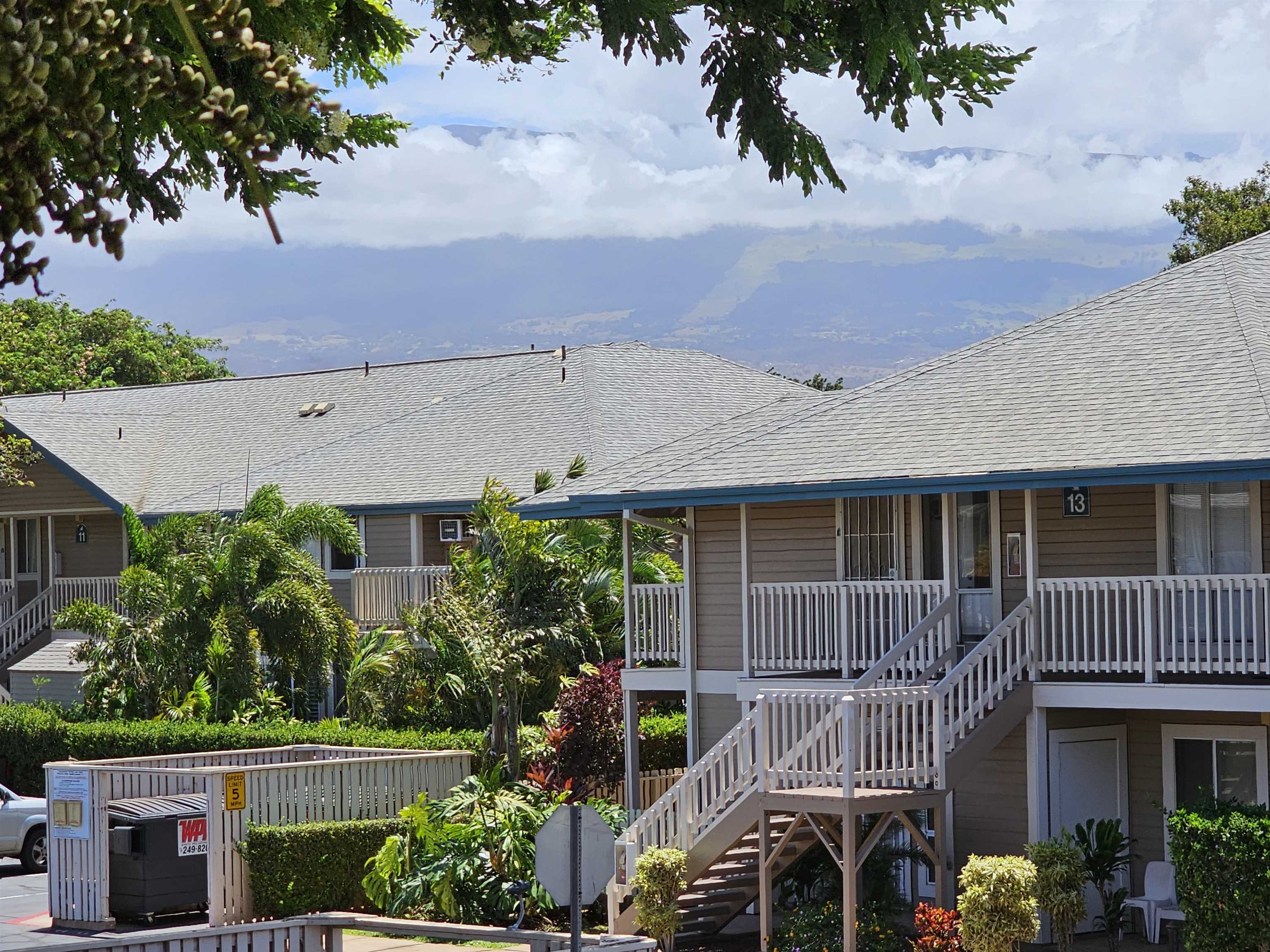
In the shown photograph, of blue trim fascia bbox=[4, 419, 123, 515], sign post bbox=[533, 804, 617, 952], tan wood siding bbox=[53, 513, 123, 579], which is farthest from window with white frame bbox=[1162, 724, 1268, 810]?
tan wood siding bbox=[53, 513, 123, 579]

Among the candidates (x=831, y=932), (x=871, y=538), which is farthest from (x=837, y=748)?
(x=871, y=538)

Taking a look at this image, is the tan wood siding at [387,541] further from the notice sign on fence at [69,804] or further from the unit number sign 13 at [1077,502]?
the unit number sign 13 at [1077,502]

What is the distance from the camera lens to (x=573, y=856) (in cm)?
1223

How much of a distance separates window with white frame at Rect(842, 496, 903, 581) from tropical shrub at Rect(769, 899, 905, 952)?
16.2 ft

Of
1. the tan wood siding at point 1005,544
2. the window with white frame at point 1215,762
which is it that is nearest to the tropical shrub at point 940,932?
the window with white frame at point 1215,762

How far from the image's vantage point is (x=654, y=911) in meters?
17.1

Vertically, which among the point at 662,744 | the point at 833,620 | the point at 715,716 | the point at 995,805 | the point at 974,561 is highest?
the point at 974,561

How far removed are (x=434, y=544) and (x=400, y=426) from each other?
15.8 ft

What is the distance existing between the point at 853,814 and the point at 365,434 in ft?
68.9

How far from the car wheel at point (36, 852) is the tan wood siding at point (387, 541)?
26.3 ft

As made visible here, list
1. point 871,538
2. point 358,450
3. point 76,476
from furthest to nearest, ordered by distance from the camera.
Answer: point 76,476, point 358,450, point 871,538

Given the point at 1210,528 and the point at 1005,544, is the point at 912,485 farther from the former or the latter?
the point at 1210,528

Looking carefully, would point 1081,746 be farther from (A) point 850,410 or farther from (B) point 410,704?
(B) point 410,704

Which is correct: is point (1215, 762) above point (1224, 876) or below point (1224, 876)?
above
